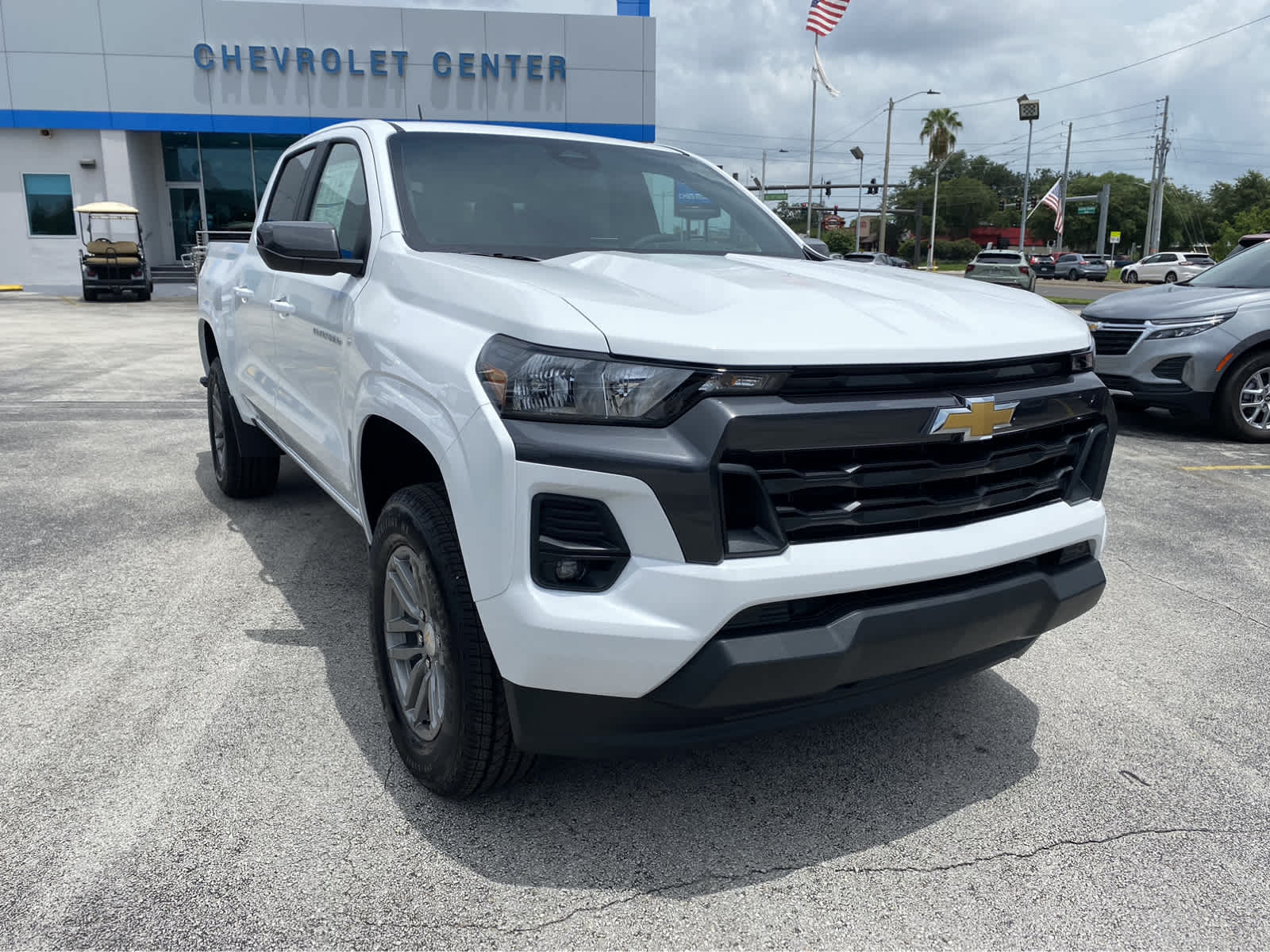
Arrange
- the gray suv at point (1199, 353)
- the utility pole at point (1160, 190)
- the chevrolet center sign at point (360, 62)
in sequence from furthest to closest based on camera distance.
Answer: the utility pole at point (1160, 190) → the chevrolet center sign at point (360, 62) → the gray suv at point (1199, 353)

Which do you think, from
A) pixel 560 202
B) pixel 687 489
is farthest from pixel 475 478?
pixel 560 202

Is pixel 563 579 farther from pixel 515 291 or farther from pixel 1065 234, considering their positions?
pixel 1065 234

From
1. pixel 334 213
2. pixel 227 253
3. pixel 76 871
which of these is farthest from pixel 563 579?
pixel 227 253

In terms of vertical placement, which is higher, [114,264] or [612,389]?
[612,389]

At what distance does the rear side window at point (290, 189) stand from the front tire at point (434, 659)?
221cm

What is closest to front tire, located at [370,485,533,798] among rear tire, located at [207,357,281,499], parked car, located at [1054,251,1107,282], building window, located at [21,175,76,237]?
rear tire, located at [207,357,281,499]

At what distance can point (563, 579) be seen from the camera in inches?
83.5

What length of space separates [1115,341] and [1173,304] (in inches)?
20.8

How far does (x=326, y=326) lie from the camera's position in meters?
3.35

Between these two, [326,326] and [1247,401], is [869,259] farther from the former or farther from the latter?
[326,326]

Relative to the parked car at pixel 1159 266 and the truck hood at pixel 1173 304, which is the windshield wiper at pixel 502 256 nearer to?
the truck hood at pixel 1173 304

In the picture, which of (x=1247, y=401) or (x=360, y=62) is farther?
(x=360, y=62)

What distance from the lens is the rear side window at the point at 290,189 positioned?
434 cm

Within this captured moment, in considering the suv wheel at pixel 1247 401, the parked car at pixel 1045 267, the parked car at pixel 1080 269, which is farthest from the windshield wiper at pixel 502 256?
the parked car at pixel 1080 269
